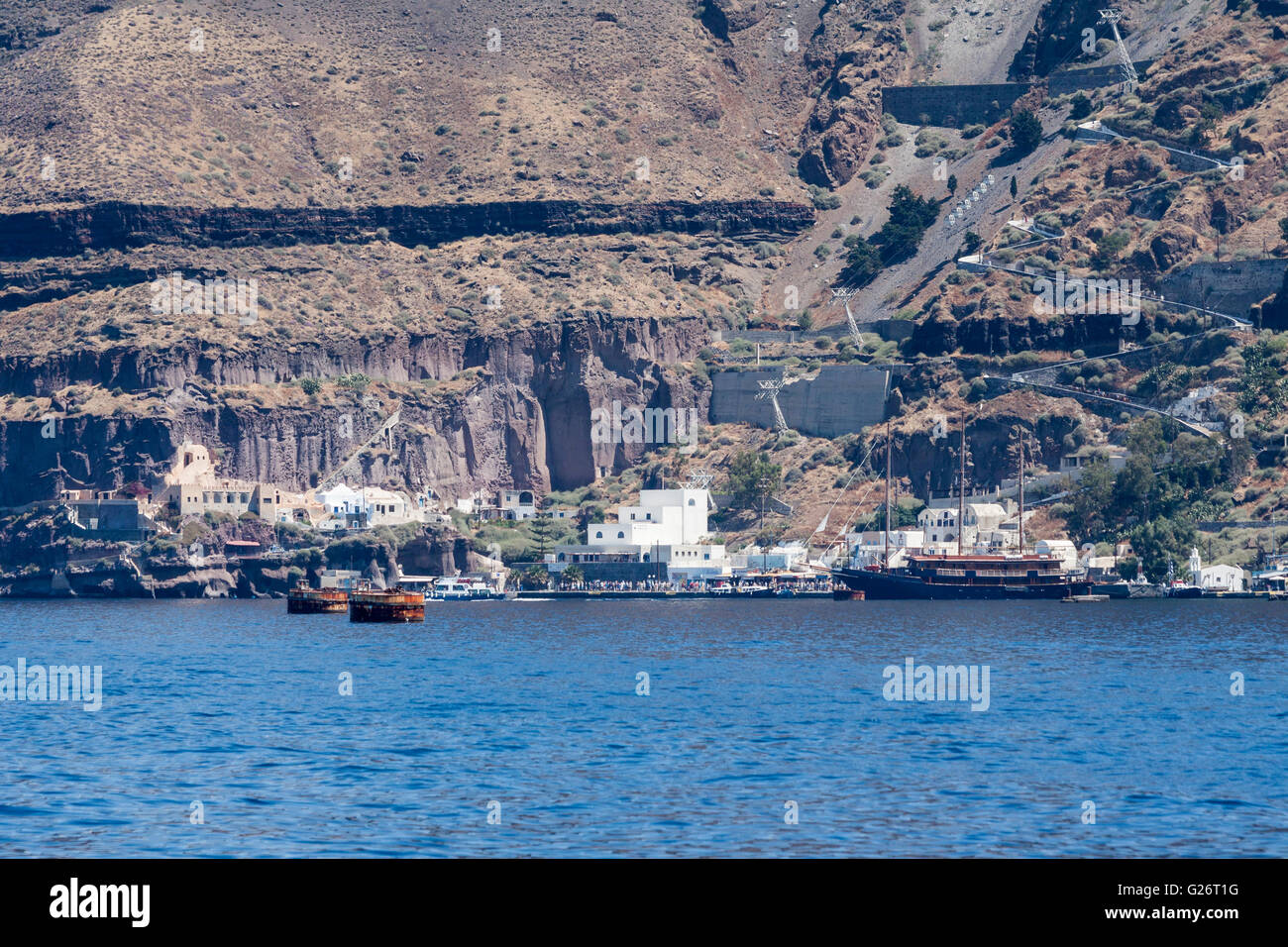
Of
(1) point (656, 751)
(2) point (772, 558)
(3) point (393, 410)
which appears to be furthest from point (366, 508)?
(1) point (656, 751)

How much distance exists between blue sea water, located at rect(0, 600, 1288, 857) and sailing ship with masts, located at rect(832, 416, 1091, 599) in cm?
4663

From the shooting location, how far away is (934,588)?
152750 millimetres

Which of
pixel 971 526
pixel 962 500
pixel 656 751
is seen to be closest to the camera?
pixel 656 751

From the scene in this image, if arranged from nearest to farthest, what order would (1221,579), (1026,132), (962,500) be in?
(1221,579)
(962,500)
(1026,132)

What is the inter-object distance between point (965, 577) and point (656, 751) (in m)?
103

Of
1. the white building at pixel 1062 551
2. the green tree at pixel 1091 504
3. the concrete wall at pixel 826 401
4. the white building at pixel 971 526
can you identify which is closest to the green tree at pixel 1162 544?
the green tree at pixel 1091 504

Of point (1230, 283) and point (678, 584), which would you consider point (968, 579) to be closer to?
point (678, 584)

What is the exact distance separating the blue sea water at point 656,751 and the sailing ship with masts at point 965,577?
46.6m

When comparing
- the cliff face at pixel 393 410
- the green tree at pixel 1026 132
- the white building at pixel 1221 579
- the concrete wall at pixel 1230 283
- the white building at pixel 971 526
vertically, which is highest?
the green tree at pixel 1026 132

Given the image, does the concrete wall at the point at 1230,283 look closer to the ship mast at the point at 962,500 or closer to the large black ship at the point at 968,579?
→ the ship mast at the point at 962,500

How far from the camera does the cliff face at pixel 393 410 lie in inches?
6919

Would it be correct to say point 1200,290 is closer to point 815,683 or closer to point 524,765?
point 815,683

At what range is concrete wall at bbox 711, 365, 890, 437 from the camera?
174 metres
